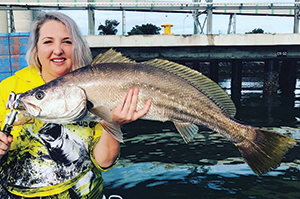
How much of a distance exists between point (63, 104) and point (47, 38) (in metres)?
0.73

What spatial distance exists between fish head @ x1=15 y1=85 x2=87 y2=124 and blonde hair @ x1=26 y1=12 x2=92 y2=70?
46 centimetres

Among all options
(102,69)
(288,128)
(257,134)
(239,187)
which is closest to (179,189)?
(239,187)

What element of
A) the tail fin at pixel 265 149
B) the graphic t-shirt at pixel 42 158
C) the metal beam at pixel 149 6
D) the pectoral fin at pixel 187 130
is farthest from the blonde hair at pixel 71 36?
the metal beam at pixel 149 6

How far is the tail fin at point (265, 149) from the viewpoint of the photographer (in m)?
2.76

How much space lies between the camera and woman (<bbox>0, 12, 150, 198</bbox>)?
278cm

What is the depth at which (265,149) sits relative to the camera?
2.83m

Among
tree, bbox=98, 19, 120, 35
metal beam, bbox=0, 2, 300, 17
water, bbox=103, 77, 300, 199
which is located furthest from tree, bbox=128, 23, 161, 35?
water, bbox=103, 77, 300, 199

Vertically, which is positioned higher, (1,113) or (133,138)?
(1,113)

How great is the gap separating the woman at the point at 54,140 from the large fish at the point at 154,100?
0.13 metres

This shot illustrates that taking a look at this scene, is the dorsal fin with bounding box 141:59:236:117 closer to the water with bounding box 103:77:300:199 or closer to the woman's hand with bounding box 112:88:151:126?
the woman's hand with bounding box 112:88:151:126

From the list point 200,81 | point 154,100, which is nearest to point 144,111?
point 154,100

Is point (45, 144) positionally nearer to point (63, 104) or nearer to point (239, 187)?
point (63, 104)

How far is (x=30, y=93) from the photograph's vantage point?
8.65 ft

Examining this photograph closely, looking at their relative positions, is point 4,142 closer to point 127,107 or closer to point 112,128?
point 112,128
